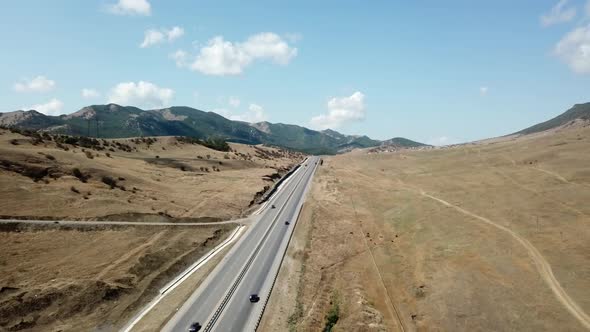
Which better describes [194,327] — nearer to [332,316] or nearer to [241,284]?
[241,284]

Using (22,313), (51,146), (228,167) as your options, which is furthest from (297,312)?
(228,167)

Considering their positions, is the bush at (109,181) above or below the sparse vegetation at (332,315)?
above

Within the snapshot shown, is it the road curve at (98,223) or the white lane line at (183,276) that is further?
the road curve at (98,223)

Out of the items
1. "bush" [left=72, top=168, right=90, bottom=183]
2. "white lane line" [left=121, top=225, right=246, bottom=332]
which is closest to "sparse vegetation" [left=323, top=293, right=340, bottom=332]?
"white lane line" [left=121, top=225, right=246, bottom=332]

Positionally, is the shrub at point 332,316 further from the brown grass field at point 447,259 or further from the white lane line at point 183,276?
the white lane line at point 183,276

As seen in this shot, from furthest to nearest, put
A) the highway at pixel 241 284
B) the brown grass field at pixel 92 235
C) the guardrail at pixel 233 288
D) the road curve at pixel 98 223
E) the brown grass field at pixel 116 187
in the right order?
1. the brown grass field at pixel 116 187
2. the road curve at pixel 98 223
3. the brown grass field at pixel 92 235
4. the highway at pixel 241 284
5. the guardrail at pixel 233 288

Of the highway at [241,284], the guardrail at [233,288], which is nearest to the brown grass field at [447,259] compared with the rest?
the highway at [241,284]

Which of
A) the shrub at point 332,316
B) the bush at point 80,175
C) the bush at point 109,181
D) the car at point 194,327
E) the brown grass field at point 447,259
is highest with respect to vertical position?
the bush at point 80,175
